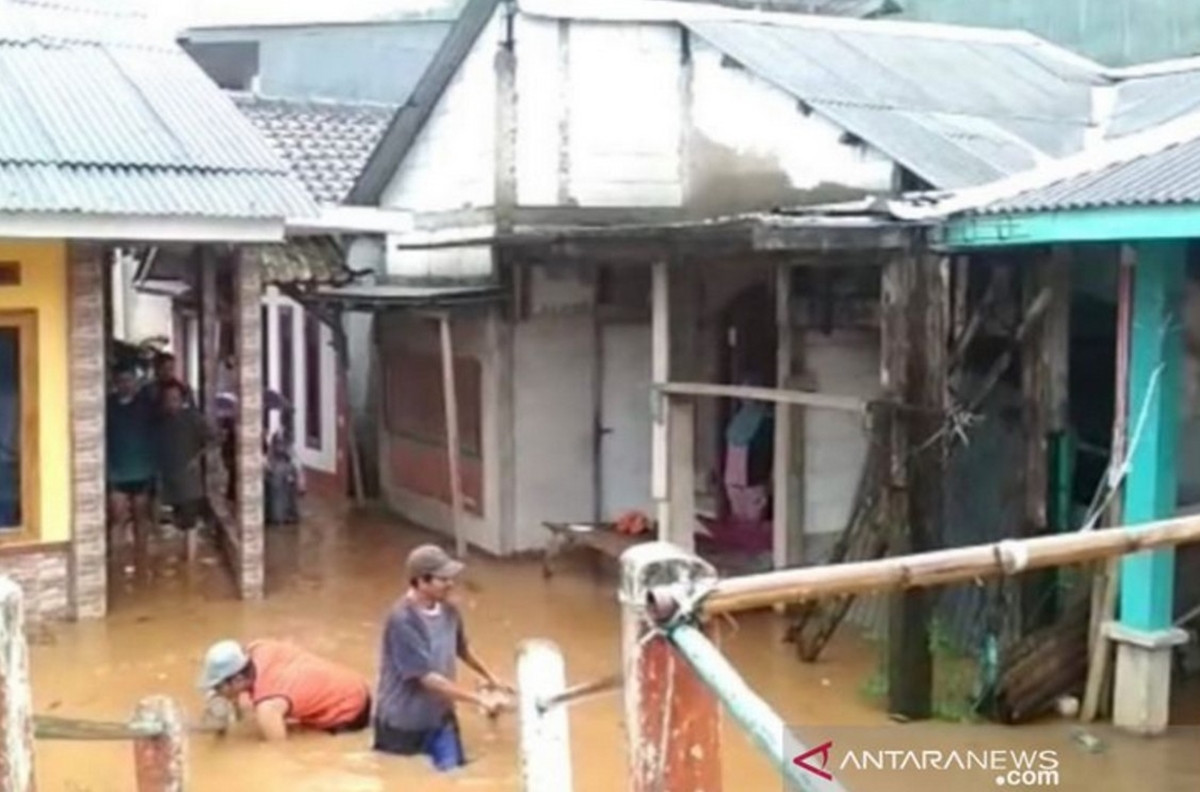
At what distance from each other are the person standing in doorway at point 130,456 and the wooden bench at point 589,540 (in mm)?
3391

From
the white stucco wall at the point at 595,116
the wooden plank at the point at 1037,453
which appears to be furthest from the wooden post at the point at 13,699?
the white stucco wall at the point at 595,116

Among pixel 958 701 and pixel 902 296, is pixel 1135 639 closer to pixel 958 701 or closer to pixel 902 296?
pixel 958 701

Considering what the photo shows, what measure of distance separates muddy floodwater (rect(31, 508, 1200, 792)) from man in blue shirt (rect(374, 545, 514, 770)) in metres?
0.12

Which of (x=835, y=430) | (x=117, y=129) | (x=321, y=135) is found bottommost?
(x=835, y=430)

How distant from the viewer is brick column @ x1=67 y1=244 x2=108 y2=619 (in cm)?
1131

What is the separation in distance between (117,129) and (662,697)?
32.0 ft

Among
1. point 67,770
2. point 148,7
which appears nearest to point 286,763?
point 67,770

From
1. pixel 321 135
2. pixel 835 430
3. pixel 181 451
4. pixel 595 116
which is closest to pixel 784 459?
pixel 835 430

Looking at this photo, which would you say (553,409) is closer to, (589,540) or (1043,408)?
(589,540)

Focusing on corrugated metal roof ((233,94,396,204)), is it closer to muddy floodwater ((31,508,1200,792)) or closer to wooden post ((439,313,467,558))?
wooden post ((439,313,467,558))

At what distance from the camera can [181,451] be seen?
515 inches

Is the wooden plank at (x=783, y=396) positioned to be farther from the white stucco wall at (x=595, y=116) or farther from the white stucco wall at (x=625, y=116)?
the white stucco wall at (x=595, y=116)

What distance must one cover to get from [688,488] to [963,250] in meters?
3.67

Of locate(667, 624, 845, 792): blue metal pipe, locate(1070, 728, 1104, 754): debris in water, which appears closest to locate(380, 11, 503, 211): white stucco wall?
locate(1070, 728, 1104, 754): debris in water
